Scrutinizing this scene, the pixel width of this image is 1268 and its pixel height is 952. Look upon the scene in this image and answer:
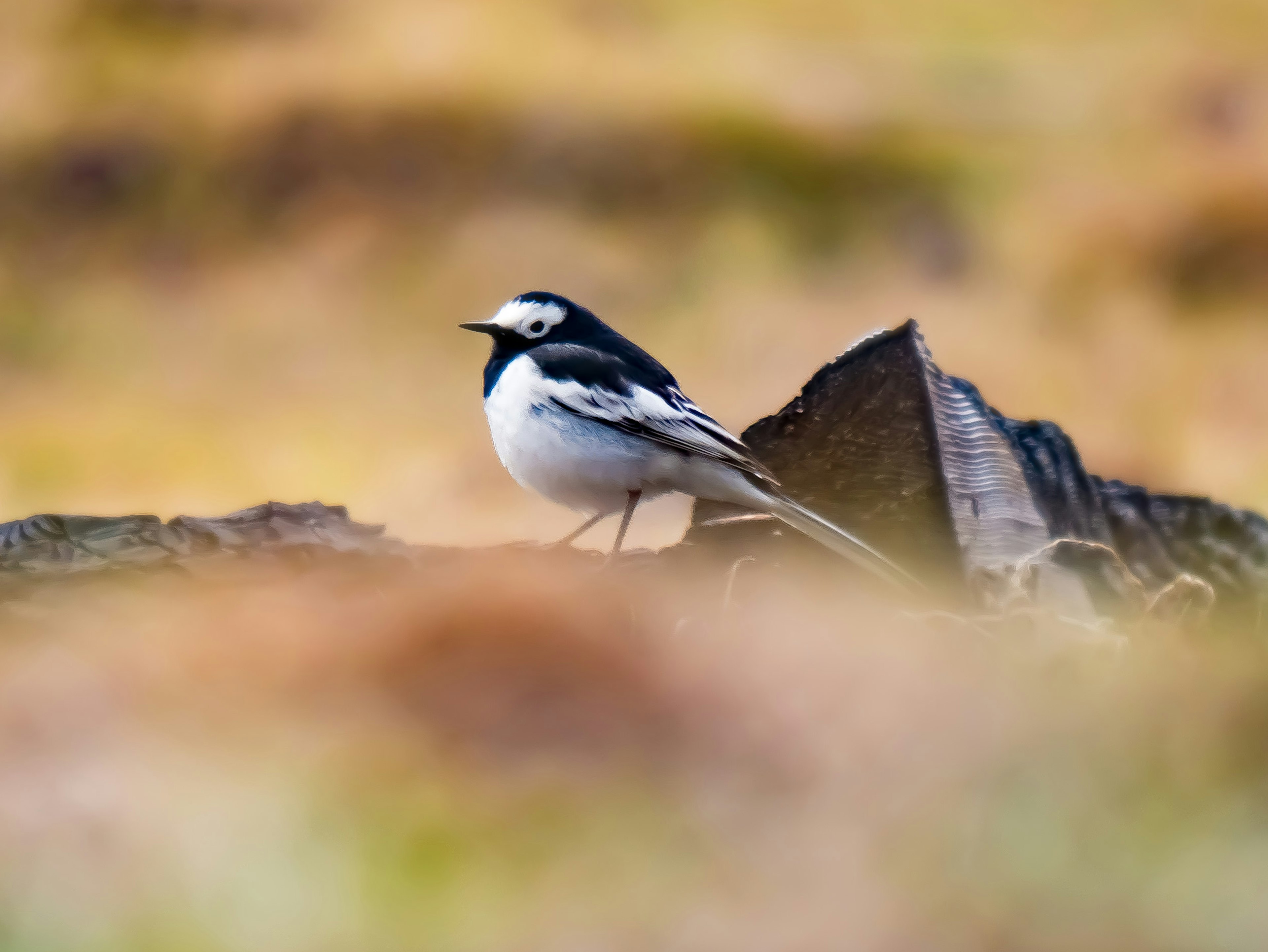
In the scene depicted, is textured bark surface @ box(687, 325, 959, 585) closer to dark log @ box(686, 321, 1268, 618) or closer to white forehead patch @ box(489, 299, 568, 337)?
dark log @ box(686, 321, 1268, 618)

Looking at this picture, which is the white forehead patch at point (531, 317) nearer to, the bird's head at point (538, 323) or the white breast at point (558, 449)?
the bird's head at point (538, 323)

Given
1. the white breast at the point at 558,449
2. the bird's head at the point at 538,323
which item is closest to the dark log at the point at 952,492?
the white breast at the point at 558,449

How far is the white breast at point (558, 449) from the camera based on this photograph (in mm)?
2975

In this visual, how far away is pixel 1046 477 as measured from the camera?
9.34ft

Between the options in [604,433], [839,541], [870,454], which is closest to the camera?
[839,541]

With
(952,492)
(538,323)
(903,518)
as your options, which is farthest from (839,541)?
(538,323)

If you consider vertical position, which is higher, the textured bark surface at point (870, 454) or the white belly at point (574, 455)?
the textured bark surface at point (870, 454)

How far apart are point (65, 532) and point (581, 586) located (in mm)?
1332

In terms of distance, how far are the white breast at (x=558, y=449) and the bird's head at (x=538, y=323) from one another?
0.44 ft

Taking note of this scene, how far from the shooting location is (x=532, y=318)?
10.6 ft

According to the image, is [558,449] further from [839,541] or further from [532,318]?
[839,541]

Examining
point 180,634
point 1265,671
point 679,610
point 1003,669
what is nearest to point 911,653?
point 1003,669

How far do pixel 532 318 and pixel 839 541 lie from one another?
1.11 m

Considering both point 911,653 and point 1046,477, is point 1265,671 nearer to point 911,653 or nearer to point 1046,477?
point 911,653
